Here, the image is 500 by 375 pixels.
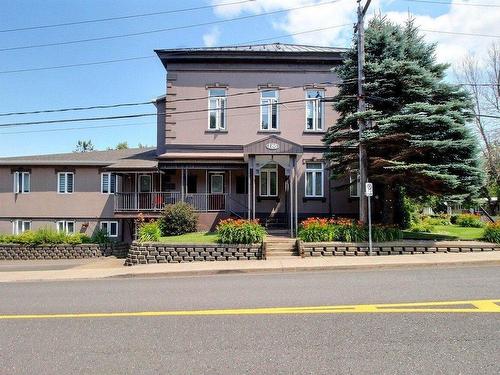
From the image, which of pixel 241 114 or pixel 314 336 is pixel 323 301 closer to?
pixel 314 336

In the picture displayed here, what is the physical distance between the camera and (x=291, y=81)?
2322 centimetres

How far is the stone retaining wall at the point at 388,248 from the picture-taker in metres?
14.9

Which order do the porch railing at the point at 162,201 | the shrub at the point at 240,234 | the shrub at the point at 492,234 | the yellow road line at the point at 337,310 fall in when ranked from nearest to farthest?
the yellow road line at the point at 337,310 < the shrub at the point at 492,234 < the shrub at the point at 240,234 < the porch railing at the point at 162,201

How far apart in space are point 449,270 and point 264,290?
18.1 ft

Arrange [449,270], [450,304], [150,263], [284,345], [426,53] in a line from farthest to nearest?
[426,53]
[150,263]
[449,270]
[450,304]
[284,345]

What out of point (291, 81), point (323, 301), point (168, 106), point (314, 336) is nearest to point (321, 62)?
point (291, 81)

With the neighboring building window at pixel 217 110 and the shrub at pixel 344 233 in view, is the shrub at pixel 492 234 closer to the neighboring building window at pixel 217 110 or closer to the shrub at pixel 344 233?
the shrub at pixel 344 233

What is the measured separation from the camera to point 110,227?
25.5m

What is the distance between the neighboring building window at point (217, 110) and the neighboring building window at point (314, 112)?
4.56 metres

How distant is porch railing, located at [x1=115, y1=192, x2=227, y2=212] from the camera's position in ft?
72.5

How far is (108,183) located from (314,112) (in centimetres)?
1277

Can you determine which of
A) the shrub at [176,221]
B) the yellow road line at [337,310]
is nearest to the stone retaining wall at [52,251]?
the shrub at [176,221]

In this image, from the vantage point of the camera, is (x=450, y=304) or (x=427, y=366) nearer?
(x=427, y=366)

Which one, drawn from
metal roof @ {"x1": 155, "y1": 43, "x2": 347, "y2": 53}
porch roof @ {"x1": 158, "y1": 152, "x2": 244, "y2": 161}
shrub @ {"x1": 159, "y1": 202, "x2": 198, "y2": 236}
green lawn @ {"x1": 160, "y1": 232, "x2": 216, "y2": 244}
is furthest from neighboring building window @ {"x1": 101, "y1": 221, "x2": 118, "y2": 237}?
metal roof @ {"x1": 155, "y1": 43, "x2": 347, "y2": 53}
